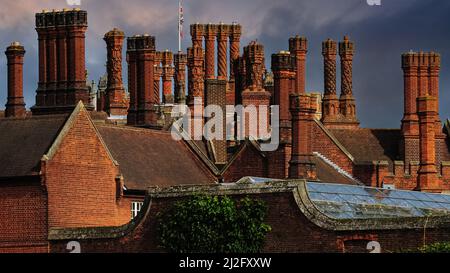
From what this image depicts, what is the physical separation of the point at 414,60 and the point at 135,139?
21782 millimetres

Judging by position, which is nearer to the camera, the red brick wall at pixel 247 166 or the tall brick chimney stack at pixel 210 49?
the red brick wall at pixel 247 166

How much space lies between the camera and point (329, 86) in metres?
99.8

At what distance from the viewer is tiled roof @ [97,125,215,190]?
72.3 metres

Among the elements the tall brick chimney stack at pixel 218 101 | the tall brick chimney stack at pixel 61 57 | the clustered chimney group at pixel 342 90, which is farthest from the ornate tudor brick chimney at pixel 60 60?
the clustered chimney group at pixel 342 90

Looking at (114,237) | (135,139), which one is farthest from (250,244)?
(135,139)

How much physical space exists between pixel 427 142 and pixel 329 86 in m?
13.0

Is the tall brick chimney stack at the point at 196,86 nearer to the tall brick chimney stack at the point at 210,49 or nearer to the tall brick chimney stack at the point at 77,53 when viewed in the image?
the tall brick chimney stack at the point at 210,49

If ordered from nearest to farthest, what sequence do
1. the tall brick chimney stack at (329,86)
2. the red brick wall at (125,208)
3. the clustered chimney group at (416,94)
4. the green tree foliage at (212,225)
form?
the green tree foliage at (212,225) < the red brick wall at (125,208) < the clustered chimney group at (416,94) < the tall brick chimney stack at (329,86)

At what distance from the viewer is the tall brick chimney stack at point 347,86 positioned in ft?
324

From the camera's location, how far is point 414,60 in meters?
93.0

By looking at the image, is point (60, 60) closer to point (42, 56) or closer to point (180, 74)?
point (42, 56)

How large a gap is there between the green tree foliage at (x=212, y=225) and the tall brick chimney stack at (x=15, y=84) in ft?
48.8

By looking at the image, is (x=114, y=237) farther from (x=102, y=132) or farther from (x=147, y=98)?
(x=147, y=98)

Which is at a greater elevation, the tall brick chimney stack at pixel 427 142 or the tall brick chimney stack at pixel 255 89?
the tall brick chimney stack at pixel 255 89
